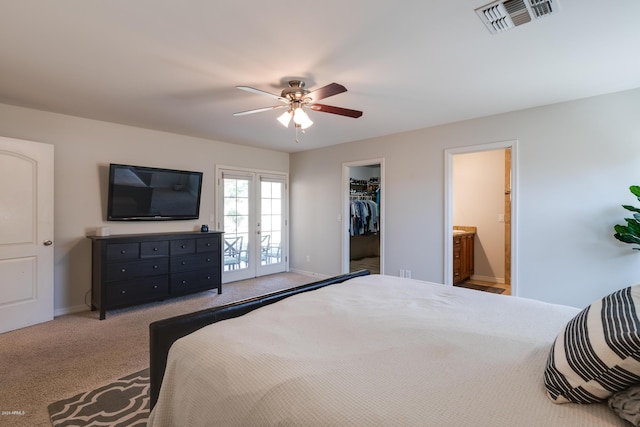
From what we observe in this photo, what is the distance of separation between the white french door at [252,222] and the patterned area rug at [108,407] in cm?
307

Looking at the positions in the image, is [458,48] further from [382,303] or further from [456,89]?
[382,303]

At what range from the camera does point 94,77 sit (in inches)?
105

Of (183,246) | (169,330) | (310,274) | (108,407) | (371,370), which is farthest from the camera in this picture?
(310,274)

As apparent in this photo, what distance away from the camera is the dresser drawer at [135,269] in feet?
11.9

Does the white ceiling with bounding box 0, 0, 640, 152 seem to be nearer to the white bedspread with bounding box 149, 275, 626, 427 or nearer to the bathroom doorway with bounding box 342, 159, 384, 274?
the white bedspread with bounding box 149, 275, 626, 427

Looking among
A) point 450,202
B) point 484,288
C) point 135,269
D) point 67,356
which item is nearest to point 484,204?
point 484,288

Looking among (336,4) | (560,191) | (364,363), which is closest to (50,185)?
(336,4)

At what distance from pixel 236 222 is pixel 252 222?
0.32m

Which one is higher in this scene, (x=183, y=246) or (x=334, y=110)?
(x=334, y=110)

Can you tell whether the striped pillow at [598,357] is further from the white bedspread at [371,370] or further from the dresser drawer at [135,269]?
the dresser drawer at [135,269]

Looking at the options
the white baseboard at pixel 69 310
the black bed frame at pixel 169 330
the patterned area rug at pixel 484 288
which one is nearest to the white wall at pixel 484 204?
the patterned area rug at pixel 484 288

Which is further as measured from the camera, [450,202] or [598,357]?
[450,202]

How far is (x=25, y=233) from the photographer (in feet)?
10.8

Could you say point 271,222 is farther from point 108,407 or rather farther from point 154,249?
point 108,407
